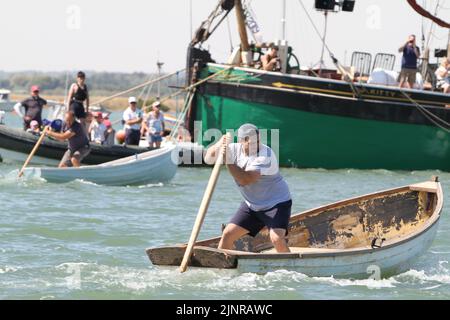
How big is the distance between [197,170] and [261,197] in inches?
559

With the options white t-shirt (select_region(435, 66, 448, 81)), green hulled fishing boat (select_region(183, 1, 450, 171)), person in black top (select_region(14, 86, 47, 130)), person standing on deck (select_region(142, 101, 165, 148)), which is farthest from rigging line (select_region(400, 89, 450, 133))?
person in black top (select_region(14, 86, 47, 130))

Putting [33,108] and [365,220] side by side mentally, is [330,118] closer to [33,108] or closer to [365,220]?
[33,108]

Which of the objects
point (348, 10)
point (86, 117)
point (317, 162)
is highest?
point (348, 10)

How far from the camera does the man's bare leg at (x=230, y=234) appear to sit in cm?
1209

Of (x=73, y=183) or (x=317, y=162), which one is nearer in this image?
(x=73, y=183)

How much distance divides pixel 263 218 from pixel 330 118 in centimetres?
1515

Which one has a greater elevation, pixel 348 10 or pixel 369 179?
pixel 348 10

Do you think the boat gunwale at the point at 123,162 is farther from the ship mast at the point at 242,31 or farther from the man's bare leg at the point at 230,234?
the man's bare leg at the point at 230,234

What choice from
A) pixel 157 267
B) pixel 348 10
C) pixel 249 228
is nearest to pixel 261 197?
pixel 249 228

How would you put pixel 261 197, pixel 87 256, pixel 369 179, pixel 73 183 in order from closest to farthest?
pixel 261 197, pixel 87 256, pixel 73 183, pixel 369 179

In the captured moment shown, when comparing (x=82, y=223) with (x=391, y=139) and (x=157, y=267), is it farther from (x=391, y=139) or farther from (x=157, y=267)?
(x=391, y=139)

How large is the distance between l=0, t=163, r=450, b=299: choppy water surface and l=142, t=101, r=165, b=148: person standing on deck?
8.69ft
